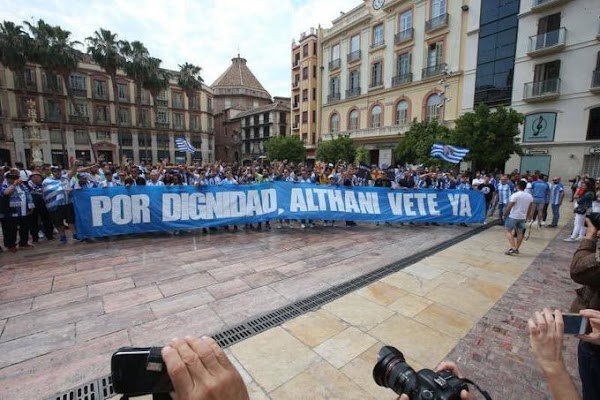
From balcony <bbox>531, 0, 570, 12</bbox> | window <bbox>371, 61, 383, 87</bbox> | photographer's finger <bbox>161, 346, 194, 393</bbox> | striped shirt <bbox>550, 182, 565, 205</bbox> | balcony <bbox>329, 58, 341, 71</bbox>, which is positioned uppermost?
balcony <bbox>329, 58, 341, 71</bbox>

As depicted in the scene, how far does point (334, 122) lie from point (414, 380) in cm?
3776

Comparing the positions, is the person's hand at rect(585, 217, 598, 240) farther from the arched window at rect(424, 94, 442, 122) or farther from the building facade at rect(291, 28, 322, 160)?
the building facade at rect(291, 28, 322, 160)

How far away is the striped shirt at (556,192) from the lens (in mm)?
10023

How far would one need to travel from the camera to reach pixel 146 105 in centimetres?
4619

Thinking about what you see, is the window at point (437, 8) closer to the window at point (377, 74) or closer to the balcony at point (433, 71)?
the balcony at point (433, 71)

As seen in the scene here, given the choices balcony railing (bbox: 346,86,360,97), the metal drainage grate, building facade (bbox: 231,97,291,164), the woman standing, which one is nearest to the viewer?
the metal drainage grate

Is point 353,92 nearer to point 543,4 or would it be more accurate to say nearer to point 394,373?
point 543,4

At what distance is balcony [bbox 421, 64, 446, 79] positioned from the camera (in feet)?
84.6

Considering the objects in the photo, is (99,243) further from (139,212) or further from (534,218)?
(534,218)

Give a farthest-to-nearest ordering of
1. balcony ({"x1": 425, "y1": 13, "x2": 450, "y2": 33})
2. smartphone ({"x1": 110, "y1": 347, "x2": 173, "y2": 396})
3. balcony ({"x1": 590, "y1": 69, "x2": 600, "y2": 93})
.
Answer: balcony ({"x1": 425, "y1": 13, "x2": 450, "y2": 33}), balcony ({"x1": 590, "y1": 69, "x2": 600, "y2": 93}), smartphone ({"x1": 110, "y1": 347, "x2": 173, "y2": 396})

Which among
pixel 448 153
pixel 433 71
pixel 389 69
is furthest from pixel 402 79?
pixel 448 153

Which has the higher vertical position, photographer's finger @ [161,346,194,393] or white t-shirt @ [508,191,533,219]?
photographer's finger @ [161,346,194,393]

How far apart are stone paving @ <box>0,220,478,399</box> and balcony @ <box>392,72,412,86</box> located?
25522 mm

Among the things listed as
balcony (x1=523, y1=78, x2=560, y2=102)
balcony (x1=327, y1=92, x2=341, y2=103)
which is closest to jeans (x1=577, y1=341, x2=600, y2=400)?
balcony (x1=523, y1=78, x2=560, y2=102)
